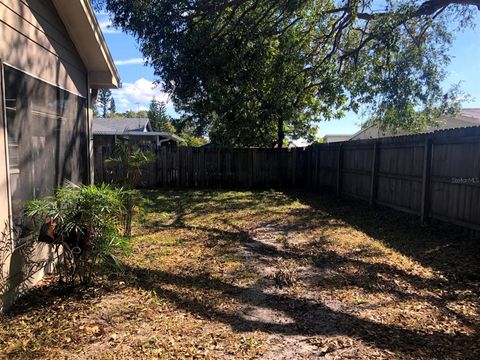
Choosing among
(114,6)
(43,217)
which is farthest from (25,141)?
(114,6)

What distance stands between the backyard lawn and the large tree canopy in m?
5.67

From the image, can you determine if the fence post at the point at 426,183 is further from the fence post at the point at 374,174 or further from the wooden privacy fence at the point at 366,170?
the fence post at the point at 374,174

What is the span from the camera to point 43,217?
373 centimetres

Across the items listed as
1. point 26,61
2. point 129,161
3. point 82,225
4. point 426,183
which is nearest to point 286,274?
point 82,225

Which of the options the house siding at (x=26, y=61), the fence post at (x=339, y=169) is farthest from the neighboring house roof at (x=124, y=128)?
the house siding at (x=26, y=61)

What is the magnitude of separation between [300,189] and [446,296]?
1037 cm

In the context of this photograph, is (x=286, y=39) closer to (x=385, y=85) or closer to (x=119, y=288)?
(x=385, y=85)

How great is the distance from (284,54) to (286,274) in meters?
9.62

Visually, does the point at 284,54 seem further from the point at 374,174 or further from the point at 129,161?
the point at 129,161

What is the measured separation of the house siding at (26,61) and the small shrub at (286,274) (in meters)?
2.50

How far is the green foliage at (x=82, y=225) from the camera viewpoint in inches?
144

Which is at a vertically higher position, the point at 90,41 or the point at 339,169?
the point at 90,41

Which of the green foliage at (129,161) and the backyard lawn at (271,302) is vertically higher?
the green foliage at (129,161)

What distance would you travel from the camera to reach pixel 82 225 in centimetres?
371
